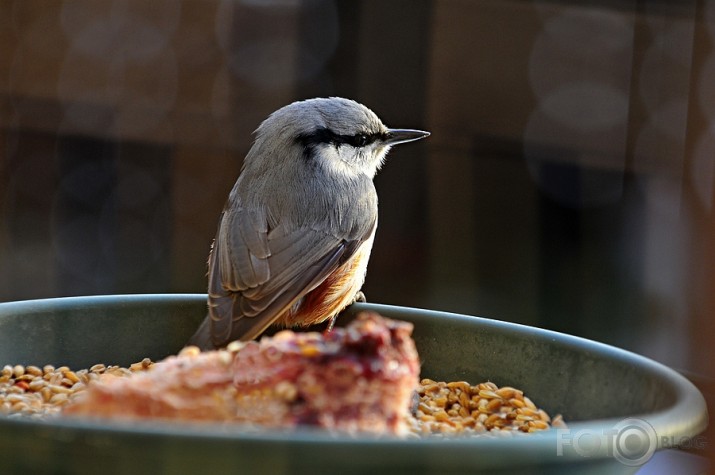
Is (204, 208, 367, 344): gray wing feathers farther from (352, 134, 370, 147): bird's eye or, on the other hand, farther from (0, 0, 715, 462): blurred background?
(0, 0, 715, 462): blurred background

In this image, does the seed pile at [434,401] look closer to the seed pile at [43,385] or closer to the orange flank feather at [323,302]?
the seed pile at [43,385]

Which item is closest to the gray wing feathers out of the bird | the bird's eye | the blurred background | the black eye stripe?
the bird

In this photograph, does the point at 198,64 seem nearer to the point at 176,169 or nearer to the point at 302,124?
the point at 176,169

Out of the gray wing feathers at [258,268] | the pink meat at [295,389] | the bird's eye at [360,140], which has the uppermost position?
the bird's eye at [360,140]

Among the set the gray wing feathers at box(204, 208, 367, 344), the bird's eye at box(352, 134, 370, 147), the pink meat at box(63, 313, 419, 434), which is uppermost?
the bird's eye at box(352, 134, 370, 147)

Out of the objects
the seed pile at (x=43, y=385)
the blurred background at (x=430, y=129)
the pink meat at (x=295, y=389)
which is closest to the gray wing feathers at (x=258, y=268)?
the seed pile at (x=43, y=385)

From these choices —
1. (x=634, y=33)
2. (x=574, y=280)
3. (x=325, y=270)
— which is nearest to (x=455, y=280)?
(x=574, y=280)
